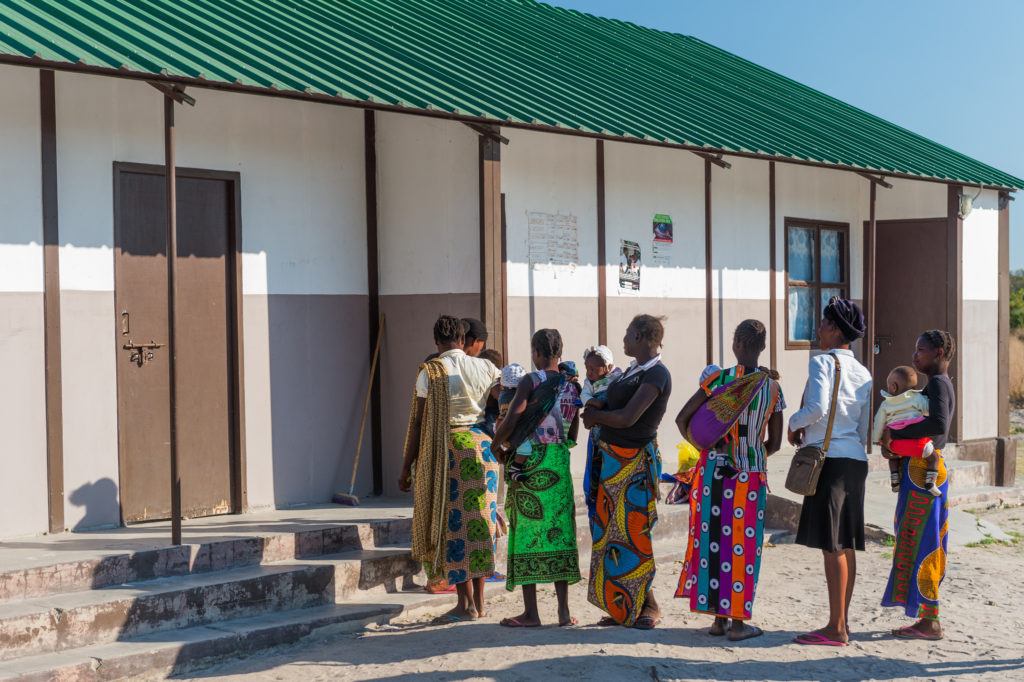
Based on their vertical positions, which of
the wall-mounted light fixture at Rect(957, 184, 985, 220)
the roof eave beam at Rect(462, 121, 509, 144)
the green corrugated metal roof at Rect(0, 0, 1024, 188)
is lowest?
the wall-mounted light fixture at Rect(957, 184, 985, 220)

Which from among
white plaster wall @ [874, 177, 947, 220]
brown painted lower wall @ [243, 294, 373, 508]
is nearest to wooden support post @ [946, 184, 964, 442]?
white plaster wall @ [874, 177, 947, 220]

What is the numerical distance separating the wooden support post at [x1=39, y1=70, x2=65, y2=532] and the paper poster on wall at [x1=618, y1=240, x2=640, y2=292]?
15.3ft

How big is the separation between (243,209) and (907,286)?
788cm

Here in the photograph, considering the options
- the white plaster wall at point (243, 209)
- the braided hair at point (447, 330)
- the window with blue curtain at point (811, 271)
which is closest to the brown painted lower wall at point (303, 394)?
the white plaster wall at point (243, 209)

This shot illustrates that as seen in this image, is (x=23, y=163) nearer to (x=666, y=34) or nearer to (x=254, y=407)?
(x=254, y=407)

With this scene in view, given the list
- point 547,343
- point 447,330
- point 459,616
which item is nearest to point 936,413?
point 547,343

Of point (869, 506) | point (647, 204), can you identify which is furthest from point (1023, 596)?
point (647, 204)

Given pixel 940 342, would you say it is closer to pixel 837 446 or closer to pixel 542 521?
pixel 837 446

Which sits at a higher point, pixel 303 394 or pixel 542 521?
pixel 303 394

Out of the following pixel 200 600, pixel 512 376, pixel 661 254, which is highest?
pixel 661 254

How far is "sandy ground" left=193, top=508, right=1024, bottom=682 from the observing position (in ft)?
19.4

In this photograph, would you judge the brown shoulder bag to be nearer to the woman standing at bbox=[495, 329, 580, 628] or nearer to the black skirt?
the black skirt

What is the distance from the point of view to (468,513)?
22.7 ft

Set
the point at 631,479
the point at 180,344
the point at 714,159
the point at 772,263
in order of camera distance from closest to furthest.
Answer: the point at 631,479 → the point at 180,344 → the point at 714,159 → the point at 772,263
